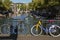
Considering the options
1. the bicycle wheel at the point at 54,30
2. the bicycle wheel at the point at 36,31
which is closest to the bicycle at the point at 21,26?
the bicycle wheel at the point at 36,31

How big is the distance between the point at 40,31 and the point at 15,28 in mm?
1264

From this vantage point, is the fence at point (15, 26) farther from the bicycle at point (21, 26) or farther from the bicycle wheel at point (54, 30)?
the bicycle wheel at point (54, 30)

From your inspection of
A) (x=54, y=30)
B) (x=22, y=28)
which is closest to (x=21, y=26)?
(x=22, y=28)

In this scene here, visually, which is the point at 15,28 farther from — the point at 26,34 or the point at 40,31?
the point at 40,31

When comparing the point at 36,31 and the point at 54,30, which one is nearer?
the point at 54,30

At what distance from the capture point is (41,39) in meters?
9.36

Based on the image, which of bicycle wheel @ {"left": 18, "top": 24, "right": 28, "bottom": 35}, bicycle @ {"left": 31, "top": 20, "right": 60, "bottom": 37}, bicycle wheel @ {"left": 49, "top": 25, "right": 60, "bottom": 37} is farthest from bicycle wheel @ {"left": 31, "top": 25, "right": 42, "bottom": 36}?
bicycle wheel @ {"left": 49, "top": 25, "right": 60, "bottom": 37}

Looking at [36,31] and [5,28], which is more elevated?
[5,28]

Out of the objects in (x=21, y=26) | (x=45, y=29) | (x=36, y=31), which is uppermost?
(x=21, y=26)

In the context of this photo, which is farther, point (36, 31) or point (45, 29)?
point (36, 31)

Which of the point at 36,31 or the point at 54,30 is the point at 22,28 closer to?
the point at 36,31

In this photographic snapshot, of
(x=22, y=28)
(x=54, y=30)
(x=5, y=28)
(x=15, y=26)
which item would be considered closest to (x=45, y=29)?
(x=54, y=30)

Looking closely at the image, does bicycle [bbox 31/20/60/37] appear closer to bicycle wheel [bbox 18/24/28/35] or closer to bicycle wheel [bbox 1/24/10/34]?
bicycle wheel [bbox 18/24/28/35]

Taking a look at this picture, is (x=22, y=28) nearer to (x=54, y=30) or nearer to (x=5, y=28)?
(x=5, y=28)
